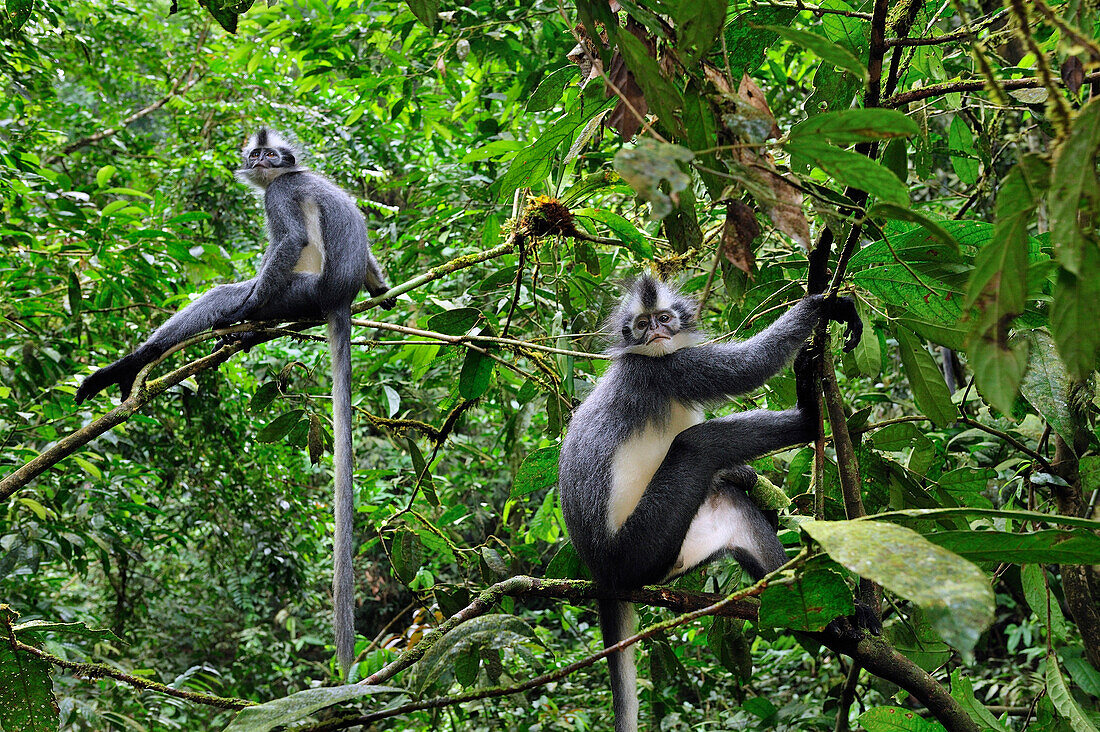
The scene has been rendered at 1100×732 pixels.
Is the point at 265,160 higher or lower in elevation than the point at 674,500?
higher

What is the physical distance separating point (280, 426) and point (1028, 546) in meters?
2.64

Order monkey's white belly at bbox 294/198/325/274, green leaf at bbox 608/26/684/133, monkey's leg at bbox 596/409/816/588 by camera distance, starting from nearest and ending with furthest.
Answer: green leaf at bbox 608/26/684/133, monkey's leg at bbox 596/409/816/588, monkey's white belly at bbox 294/198/325/274

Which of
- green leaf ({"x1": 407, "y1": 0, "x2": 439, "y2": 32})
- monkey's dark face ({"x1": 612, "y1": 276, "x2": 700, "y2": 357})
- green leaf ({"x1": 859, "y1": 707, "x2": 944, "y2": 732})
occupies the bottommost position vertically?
green leaf ({"x1": 859, "y1": 707, "x2": 944, "y2": 732})

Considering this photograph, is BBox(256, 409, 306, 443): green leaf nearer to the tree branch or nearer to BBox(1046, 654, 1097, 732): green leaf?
the tree branch

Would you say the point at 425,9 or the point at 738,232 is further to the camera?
the point at 425,9

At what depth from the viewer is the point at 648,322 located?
2.91m

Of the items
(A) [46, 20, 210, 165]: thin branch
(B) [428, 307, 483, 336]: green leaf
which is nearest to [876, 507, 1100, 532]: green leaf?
(B) [428, 307, 483, 336]: green leaf

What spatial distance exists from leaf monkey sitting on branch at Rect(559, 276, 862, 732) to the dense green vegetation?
0.15 m

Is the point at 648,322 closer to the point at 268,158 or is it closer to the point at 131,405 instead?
the point at 131,405

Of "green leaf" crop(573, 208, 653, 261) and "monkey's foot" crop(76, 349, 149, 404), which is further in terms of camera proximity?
"monkey's foot" crop(76, 349, 149, 404)

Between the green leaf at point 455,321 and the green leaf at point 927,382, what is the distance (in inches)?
57.3

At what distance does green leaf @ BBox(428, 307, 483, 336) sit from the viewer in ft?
9.17

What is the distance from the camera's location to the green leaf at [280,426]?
3016 millimetres

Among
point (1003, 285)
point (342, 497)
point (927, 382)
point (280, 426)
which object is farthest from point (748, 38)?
point (280, 426)
